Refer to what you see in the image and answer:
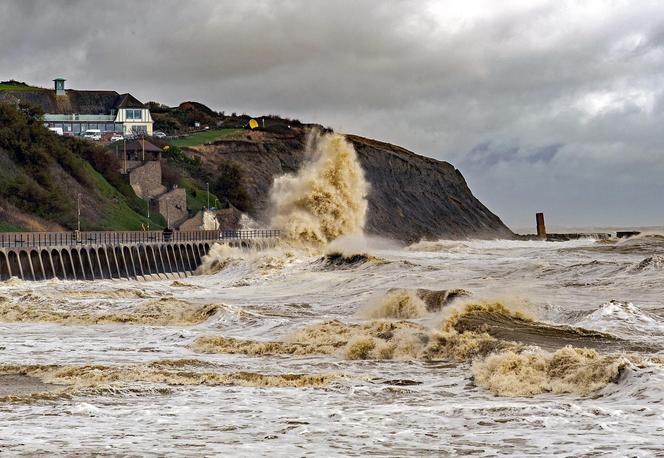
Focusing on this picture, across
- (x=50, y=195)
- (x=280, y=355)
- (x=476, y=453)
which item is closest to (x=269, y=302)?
(x=280, y=355)

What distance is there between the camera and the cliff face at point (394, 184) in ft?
387

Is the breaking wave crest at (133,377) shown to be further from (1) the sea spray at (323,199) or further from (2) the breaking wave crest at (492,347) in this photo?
(1) the sea spray at (323,199)

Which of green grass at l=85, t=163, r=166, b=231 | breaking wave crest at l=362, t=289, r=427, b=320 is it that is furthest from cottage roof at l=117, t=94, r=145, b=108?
breaking wave crest at l=362, t=289, r=427, b=320

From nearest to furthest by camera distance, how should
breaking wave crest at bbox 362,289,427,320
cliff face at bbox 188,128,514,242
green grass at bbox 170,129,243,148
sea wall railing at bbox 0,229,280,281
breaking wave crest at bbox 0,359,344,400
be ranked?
breaking wave crest at bbox 0,359,344,400, breaking wave crest at bbox 362,289,427,320, sea wall railing at bbox 0,229,280,281, cliff face at bbox 188,128,514,242, green grass at bbox 170,129,243,148

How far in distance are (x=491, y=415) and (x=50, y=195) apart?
65680mm

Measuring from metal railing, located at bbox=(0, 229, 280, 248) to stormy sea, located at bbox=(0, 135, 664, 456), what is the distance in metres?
13.8

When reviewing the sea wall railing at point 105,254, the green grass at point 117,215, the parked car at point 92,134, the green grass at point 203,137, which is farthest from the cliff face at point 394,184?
the sea wall railing at point 105,254

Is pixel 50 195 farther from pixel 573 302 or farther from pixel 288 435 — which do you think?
pixel 288 435

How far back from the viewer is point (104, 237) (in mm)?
59781

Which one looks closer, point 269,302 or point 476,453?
point 476,453

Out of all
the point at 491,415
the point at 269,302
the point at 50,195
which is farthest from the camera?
the point at 50,195

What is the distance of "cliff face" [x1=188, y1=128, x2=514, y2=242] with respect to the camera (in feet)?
387

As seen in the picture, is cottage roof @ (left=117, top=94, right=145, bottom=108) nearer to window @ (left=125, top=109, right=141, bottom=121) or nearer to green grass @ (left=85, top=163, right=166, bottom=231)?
window @ (left=125, top=109, right=141, bottom=121)

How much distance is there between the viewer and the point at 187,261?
63.4 metres
